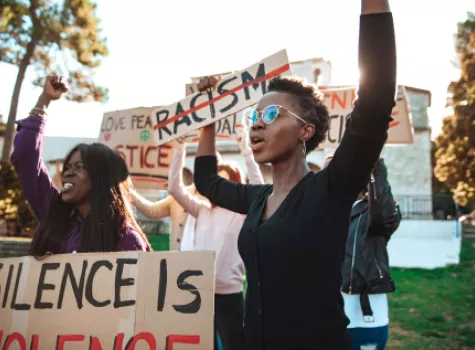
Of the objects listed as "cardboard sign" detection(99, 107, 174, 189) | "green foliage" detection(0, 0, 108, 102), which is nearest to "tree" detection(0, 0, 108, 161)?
"green foliage" detection(0, 0, 108, 102)

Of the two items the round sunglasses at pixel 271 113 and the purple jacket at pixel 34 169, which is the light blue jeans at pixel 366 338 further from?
the round sunglasses at pixel 271 113

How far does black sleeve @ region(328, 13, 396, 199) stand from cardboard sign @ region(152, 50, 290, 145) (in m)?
1.38

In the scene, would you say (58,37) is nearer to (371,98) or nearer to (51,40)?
(51,40)

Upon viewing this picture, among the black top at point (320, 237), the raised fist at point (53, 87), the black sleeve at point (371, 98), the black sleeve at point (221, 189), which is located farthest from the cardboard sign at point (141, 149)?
the black sleeve at point (371, 98)

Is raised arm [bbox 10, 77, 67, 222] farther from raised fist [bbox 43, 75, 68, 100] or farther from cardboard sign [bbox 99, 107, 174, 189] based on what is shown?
cardboard sign [bbox 99, 107, 174, 189]

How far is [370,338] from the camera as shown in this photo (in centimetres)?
278

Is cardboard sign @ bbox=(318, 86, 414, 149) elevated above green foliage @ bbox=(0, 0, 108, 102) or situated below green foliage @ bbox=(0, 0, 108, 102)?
below

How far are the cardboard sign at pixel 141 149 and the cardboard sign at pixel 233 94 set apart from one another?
1849 millimetres

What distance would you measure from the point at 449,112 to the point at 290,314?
65.7 ft

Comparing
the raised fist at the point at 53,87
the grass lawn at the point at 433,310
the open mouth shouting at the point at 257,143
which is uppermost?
the raised fist at the point at 53,87

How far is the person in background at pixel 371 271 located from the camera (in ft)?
9.14

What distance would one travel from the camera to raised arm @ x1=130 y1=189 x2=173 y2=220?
4.32 m

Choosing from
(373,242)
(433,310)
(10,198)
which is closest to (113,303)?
(373,242)

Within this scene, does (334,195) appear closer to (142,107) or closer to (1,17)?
(142,107)
